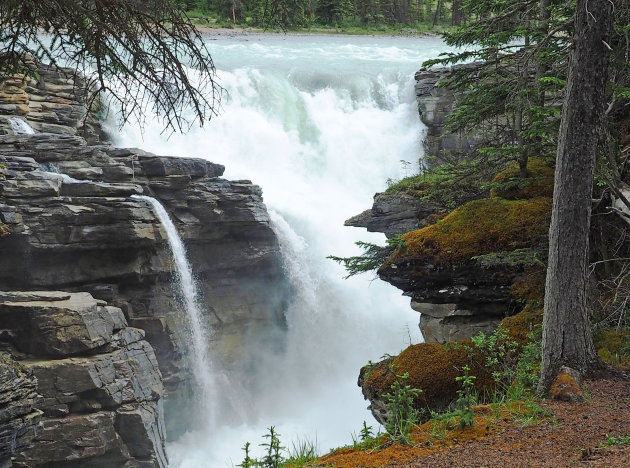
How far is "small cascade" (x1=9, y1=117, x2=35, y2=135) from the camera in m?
18.6

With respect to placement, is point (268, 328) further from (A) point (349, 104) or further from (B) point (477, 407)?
(B) point (477, 407)

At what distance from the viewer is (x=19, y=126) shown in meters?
18.9

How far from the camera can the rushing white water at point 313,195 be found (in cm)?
1964

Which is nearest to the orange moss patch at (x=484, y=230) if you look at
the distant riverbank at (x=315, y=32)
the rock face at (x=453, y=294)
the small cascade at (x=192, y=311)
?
the rock face at (x=453, y=294)

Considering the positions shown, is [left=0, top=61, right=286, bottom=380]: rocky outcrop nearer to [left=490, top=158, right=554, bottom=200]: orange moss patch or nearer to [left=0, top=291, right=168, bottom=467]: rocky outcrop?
[left=0, top=291, right=168, bottom=467]: rocky outcrop

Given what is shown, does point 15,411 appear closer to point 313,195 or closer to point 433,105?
point 313,195

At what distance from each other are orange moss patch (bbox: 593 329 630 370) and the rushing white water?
9.77 m

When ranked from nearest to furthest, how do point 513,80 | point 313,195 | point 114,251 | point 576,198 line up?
point 576,198
point 513,80
point 114,251
point 313,195

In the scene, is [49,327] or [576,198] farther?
[49,327]

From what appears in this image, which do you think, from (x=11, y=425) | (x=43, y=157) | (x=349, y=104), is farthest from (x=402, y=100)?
(x=11, y=425)

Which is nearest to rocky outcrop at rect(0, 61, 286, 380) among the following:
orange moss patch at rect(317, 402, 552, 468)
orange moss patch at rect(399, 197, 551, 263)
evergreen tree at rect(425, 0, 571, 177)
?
orange moss patch at rect(399, 197, 551, 263)

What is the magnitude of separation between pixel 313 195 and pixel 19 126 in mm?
10849

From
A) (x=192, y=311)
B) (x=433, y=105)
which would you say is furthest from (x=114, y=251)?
(x=433, y=105)

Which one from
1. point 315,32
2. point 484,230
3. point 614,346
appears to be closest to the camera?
point 614,346
